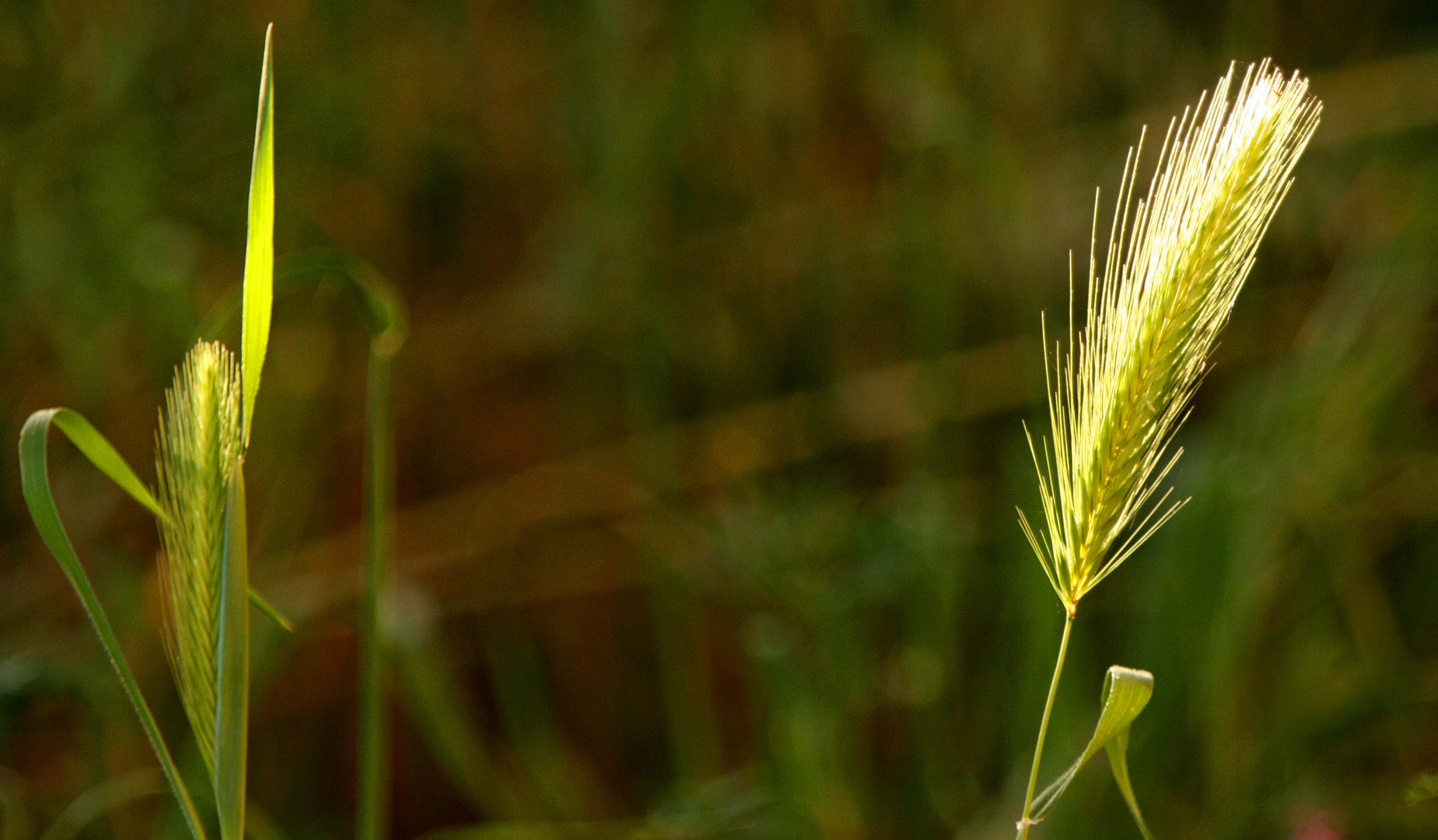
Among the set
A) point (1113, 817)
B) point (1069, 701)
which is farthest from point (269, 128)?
point (1113, 817)

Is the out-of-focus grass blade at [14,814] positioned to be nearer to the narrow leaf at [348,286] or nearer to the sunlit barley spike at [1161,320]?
the narrow leaf at [348,286]

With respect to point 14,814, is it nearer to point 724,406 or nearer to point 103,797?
point 103,797

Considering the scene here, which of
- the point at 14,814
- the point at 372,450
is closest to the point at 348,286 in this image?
the point at 372,450

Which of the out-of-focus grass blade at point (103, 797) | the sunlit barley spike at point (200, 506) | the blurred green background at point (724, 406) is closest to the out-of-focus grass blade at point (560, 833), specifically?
the blurred green background at point (724, 406)

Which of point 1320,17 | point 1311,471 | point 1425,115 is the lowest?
point 1311,471

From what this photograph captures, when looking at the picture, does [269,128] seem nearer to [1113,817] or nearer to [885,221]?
[1113,817]

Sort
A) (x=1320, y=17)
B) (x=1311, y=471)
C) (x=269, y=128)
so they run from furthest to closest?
(x=1320, y=17) < (x=1311, y=471) < (x=269, y=128)
